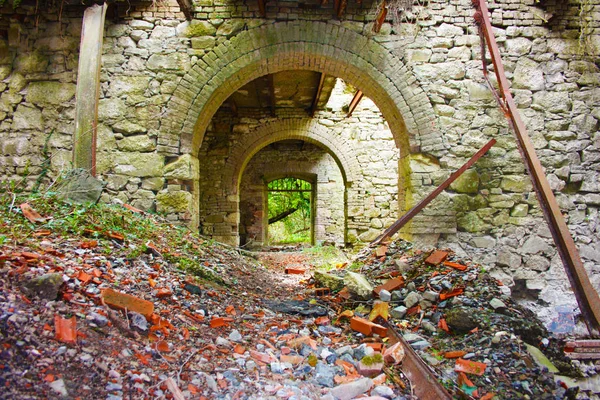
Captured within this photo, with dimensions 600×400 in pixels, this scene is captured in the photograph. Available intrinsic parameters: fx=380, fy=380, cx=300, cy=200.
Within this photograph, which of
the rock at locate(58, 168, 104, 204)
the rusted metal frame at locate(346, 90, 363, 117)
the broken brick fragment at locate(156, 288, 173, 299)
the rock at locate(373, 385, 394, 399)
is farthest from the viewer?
the rusted metal frame at locate(346, 90, 363, 117)

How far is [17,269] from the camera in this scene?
2154 mm

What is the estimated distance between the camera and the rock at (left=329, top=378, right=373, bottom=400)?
2.02 m

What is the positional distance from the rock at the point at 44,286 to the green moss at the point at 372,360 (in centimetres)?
179

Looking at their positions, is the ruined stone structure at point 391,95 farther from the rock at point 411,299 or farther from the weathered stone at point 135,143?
the rock at point 411,299

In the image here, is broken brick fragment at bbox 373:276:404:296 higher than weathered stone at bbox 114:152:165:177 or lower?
lower

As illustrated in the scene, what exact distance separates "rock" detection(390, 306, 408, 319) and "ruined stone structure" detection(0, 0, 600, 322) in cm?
172

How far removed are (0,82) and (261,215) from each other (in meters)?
7.50

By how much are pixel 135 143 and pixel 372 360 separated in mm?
3993

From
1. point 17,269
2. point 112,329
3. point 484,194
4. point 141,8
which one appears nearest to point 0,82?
point 141,8

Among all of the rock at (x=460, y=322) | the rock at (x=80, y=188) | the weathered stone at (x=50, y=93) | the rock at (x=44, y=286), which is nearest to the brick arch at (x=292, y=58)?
the rock at (x=80, y=188)

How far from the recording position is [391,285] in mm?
3814

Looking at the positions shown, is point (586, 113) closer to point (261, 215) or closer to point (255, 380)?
point (255, 380)

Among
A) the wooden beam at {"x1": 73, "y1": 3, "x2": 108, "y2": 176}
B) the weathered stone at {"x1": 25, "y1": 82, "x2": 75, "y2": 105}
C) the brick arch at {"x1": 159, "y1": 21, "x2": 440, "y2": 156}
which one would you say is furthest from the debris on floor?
the weathered stone at {"x1": 25, "y1": 82, "x2": 75, "y2": 105}

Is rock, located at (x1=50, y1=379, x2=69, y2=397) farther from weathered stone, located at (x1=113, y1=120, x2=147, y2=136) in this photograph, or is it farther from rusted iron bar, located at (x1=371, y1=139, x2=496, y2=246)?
rusted iron bar, located at (x1=371, y1=139, x2=496, y2=246)
